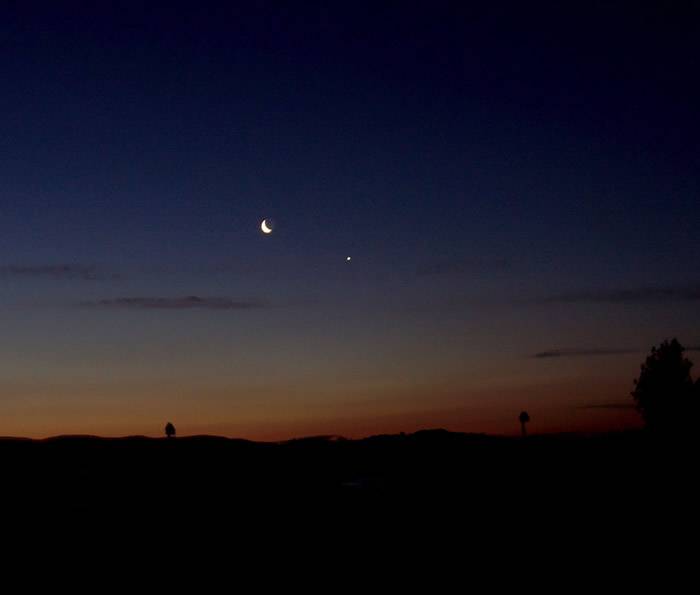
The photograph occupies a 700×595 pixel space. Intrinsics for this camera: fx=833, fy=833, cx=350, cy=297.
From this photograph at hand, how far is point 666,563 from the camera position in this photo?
2156 cm

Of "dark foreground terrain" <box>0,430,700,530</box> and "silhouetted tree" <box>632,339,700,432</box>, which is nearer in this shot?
"dark foreground terrain" <box>0,430,700,530</box>

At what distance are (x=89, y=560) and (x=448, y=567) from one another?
360 inches

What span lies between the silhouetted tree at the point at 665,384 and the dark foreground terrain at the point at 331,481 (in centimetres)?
4368

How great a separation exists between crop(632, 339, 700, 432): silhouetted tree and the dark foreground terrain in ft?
143

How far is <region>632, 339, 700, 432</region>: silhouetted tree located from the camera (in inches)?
3169

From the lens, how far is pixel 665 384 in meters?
81.1

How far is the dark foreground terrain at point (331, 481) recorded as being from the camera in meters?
26.1

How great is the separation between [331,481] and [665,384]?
2317 inches

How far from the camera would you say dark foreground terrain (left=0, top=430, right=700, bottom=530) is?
26.1 m

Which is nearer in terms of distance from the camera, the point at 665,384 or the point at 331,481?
the point at 331,481

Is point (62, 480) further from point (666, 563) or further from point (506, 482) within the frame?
point (666, 563)

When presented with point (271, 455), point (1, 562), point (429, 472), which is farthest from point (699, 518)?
point (1, 562)

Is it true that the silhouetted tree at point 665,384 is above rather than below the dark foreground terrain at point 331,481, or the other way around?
above

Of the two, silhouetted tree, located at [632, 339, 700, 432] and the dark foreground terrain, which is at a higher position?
silhouetted tree, located at [632, 339, 700, 432]
